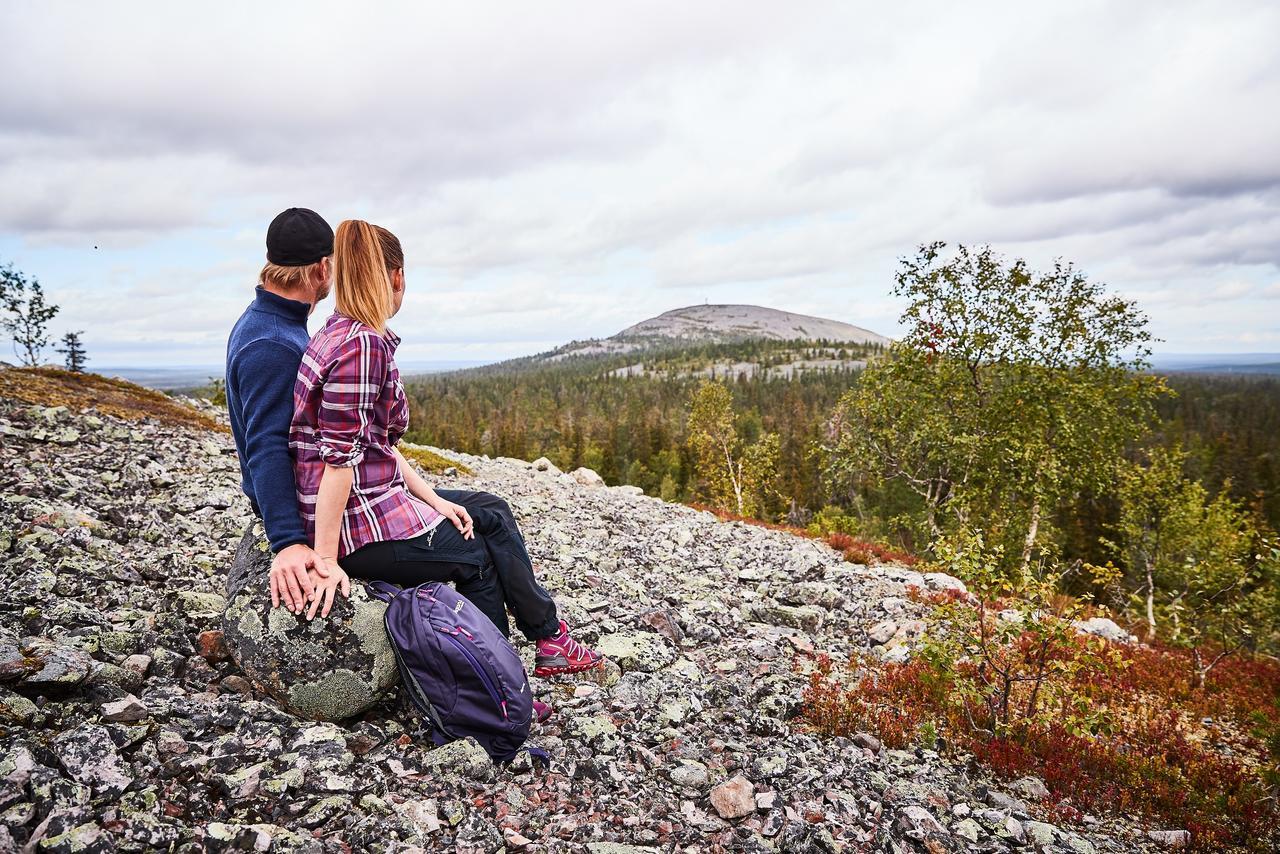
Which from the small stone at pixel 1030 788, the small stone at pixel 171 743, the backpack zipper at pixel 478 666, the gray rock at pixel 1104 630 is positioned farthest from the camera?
→ the gray rock at pixel 1104 630

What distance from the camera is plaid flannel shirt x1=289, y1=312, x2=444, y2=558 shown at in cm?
401

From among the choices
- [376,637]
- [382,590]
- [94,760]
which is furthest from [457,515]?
[94,760]

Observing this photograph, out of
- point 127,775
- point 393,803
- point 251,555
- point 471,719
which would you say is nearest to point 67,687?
point 127,775

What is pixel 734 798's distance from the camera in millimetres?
4551

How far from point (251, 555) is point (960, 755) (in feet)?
22.1

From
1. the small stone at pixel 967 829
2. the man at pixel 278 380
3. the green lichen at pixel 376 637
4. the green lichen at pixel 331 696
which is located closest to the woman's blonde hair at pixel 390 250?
the man at pixel 278 380

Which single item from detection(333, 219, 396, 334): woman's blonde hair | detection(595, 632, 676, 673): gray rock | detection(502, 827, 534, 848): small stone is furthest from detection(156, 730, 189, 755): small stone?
detection(595, 632, 676, 673): gray rock

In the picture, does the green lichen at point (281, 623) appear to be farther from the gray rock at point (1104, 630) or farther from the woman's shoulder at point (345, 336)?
the gray rock at point (1104, 630)

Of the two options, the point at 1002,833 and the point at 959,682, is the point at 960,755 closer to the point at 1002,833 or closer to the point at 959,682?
the point at 959,682

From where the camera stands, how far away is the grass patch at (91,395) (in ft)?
44.4

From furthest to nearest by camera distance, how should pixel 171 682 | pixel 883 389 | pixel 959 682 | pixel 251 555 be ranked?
pixel 883 389 → pixel 959 682 → pixel 251 555 → pixel 171 682

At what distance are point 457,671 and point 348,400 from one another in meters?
2.13

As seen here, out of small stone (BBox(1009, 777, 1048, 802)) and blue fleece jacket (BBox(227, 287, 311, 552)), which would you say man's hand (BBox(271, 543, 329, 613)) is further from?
small stone (BBox(1009, 777, 1048, 802))

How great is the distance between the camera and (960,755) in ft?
18.6
